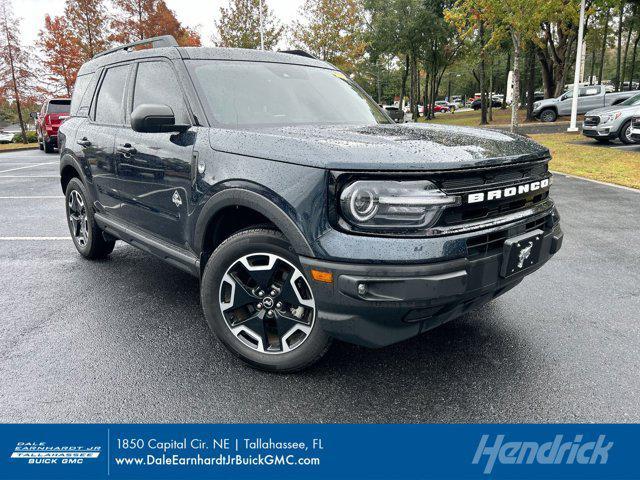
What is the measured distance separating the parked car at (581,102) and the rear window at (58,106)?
22.2 m

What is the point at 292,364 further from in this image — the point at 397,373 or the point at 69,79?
the point at 69,79

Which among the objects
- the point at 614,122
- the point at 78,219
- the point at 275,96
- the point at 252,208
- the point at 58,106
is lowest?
the point at 78,219

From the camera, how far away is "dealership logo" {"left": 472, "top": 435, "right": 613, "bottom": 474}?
212cm

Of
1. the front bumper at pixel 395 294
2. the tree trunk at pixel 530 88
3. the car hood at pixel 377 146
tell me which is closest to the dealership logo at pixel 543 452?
the front bumper at pixel 395 294

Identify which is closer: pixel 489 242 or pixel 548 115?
pixel 489 242

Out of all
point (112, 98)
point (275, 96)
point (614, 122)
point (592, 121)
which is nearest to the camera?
point (275, 96)

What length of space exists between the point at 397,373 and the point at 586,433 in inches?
37.9

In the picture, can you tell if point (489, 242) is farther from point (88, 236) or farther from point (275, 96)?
point (88, 236)

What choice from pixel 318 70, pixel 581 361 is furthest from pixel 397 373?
pixel 318 70

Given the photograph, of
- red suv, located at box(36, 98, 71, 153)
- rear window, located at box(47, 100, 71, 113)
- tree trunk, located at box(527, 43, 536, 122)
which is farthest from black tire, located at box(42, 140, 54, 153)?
tree trunk, located at box(527, 43, 536, 122)

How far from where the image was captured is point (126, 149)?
3697 mm

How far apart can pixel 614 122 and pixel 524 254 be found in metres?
14.4

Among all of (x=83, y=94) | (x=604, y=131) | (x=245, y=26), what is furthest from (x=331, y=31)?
(x=83, y=94)

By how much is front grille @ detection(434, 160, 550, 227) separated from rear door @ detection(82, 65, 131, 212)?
278 cm
